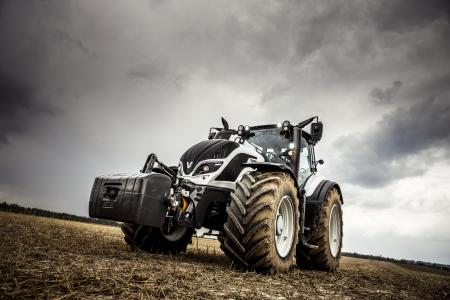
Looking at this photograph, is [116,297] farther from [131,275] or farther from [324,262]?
[324,262]

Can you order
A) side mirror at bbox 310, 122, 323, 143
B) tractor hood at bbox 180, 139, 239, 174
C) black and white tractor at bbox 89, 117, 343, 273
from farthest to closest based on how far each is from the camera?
side mirror at bbox 310, 122, 323, 143 < tractor hood at bbox 180, 139, 239, 174 < black and white tractor at bbox 89, 117, 343, 273

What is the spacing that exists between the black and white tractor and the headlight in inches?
0.6

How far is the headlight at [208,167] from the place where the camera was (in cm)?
495

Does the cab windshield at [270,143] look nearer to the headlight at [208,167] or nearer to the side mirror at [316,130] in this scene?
the side mirror at [316,130]

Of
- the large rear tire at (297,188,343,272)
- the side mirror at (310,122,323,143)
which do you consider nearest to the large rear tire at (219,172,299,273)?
the large rear tire at (297,188,343,272)

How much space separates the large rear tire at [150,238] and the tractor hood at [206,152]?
47.2 inches

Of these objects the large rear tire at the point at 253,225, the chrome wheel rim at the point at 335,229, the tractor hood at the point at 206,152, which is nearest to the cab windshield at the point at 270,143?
the tractor hood at the point at 206,152

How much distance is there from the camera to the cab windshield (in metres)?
6.17

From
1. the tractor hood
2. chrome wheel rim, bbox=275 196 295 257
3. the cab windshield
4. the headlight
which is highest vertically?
the cab windshield

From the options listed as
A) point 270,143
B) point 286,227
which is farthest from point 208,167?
point 270,143

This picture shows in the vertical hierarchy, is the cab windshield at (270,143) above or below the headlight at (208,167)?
above

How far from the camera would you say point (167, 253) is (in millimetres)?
5555

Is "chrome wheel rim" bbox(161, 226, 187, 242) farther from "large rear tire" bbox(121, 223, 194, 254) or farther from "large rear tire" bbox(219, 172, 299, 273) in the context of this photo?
"large rear tire" bbox(219, 172, 299, 273)

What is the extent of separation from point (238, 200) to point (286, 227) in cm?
133
